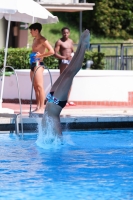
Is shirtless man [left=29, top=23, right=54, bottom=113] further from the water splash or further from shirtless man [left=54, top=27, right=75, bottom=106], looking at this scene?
the water splash

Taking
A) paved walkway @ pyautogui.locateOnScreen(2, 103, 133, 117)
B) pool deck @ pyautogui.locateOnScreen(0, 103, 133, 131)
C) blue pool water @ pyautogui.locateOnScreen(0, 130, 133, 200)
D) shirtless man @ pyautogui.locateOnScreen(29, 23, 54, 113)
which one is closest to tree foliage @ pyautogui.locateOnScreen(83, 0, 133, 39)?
paved walkway @ pyautogui.locateOnScreen(2, 103, 133, 117)

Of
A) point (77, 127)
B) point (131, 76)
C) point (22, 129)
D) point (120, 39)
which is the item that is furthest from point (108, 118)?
point (120, 39)

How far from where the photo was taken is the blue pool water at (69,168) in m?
8.31

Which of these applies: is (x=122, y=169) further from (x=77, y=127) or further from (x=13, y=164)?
(x=77, y=127)

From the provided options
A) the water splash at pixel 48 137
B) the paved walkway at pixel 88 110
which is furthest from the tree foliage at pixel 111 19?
the water splash at pixel 48 137

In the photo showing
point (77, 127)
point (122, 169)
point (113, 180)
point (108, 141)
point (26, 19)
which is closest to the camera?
point (113, 180)

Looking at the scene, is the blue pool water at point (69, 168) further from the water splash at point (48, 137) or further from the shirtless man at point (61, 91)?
the shirtless man at point (61, 91)

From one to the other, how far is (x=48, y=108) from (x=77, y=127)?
71.2 inches

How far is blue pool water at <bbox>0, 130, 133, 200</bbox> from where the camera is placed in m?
8.31

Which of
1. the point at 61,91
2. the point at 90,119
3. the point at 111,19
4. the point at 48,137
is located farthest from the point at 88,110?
the point at 111,19

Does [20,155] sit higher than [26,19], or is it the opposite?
[26,19]

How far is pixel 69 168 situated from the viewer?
32.1 feet

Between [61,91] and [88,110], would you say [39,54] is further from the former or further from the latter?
[61,91]

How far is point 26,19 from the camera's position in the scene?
602 inches
